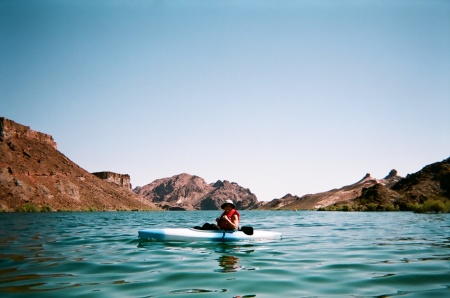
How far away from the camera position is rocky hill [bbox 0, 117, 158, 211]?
93562mm

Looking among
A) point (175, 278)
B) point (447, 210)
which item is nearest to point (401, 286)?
point (175, 278)

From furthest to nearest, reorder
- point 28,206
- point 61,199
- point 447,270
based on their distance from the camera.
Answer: point 61,199 → point 28,206 → point 447,270

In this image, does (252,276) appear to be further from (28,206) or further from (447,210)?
(28,206)

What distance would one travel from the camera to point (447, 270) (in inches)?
309

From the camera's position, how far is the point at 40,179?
10681 cm

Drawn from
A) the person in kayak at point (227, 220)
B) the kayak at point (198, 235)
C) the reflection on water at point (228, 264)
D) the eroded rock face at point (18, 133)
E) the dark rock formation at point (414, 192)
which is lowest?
the reflection on water at point (228, 264)

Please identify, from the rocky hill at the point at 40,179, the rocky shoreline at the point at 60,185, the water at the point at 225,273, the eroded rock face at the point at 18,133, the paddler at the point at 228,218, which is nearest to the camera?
the water at the point at 225,273

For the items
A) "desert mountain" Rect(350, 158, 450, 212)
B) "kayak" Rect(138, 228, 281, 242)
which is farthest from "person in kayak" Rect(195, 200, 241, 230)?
"desert mountain" Rect(350, 158, 450, 212)

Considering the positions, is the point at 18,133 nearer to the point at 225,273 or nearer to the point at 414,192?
the point at 225,273

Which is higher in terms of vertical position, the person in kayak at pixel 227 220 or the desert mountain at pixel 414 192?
the desert mountain at pixel 414 192

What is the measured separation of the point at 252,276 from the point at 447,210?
56801 mm

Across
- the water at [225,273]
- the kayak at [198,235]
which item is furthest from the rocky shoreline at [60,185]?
the water at [225,273]

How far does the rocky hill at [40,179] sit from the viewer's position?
307ft

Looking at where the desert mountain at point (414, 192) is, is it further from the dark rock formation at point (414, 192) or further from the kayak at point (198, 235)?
the kayak at point (198, 235)
